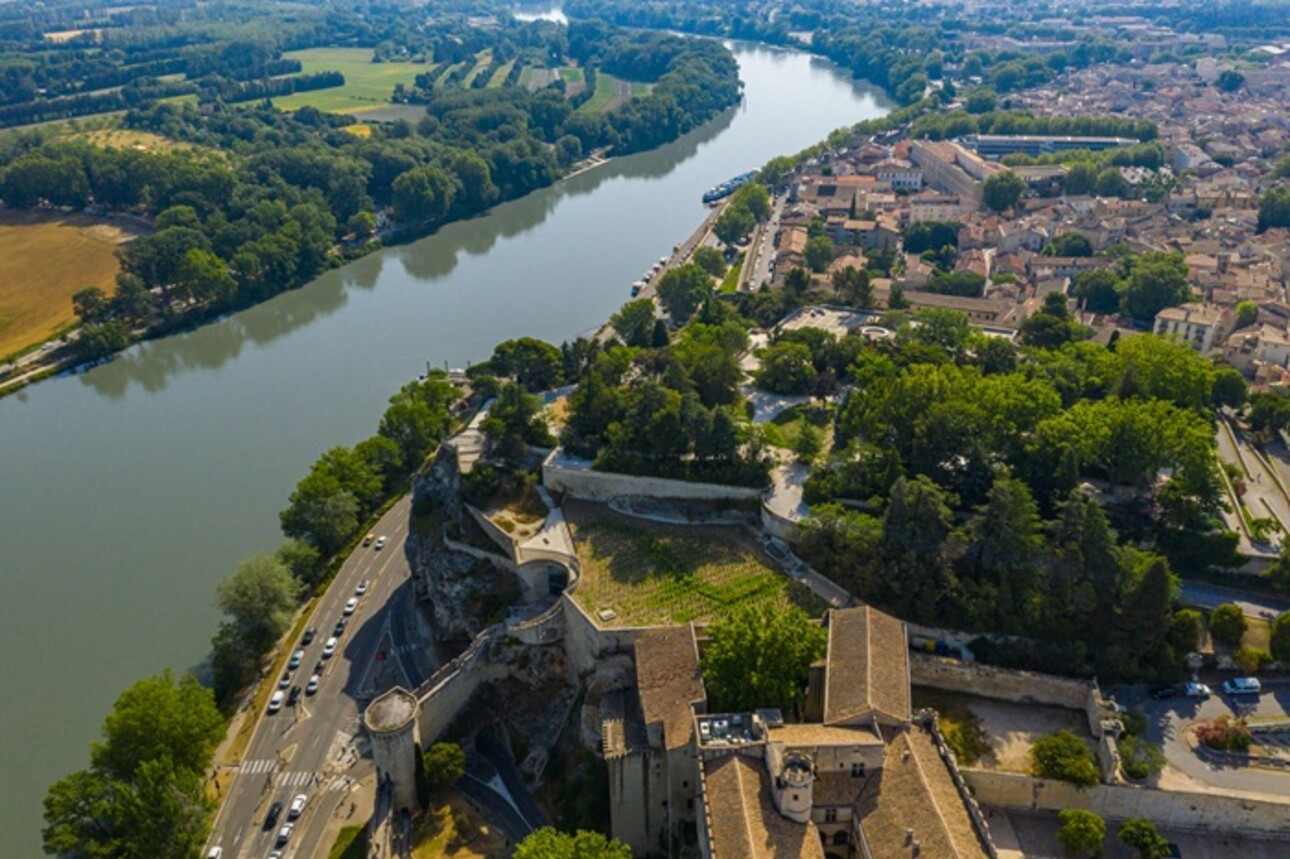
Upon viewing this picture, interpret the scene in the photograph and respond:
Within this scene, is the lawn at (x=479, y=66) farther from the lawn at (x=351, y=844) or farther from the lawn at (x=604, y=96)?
the lawn at (x=351, y=844)

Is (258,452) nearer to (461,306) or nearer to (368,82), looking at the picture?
(461,306)

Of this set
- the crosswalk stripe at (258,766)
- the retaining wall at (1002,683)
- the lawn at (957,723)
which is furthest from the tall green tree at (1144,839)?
the crosswalk stripe at (258,766)

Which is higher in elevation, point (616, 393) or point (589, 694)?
point (616, 393)

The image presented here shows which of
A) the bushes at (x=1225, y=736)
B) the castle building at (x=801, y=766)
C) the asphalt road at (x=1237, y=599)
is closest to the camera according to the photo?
the castle building at (x=801, y=766)

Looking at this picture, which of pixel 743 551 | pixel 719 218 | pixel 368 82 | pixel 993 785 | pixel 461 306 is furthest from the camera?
pixel 368 82

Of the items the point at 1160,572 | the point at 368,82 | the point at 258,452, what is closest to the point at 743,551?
the point at 1160,572

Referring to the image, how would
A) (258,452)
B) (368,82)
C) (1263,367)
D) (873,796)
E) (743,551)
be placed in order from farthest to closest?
1. (368,82)
2. (258,452)
3. (1263,367)
4. (743,551)
5. (873,796)
